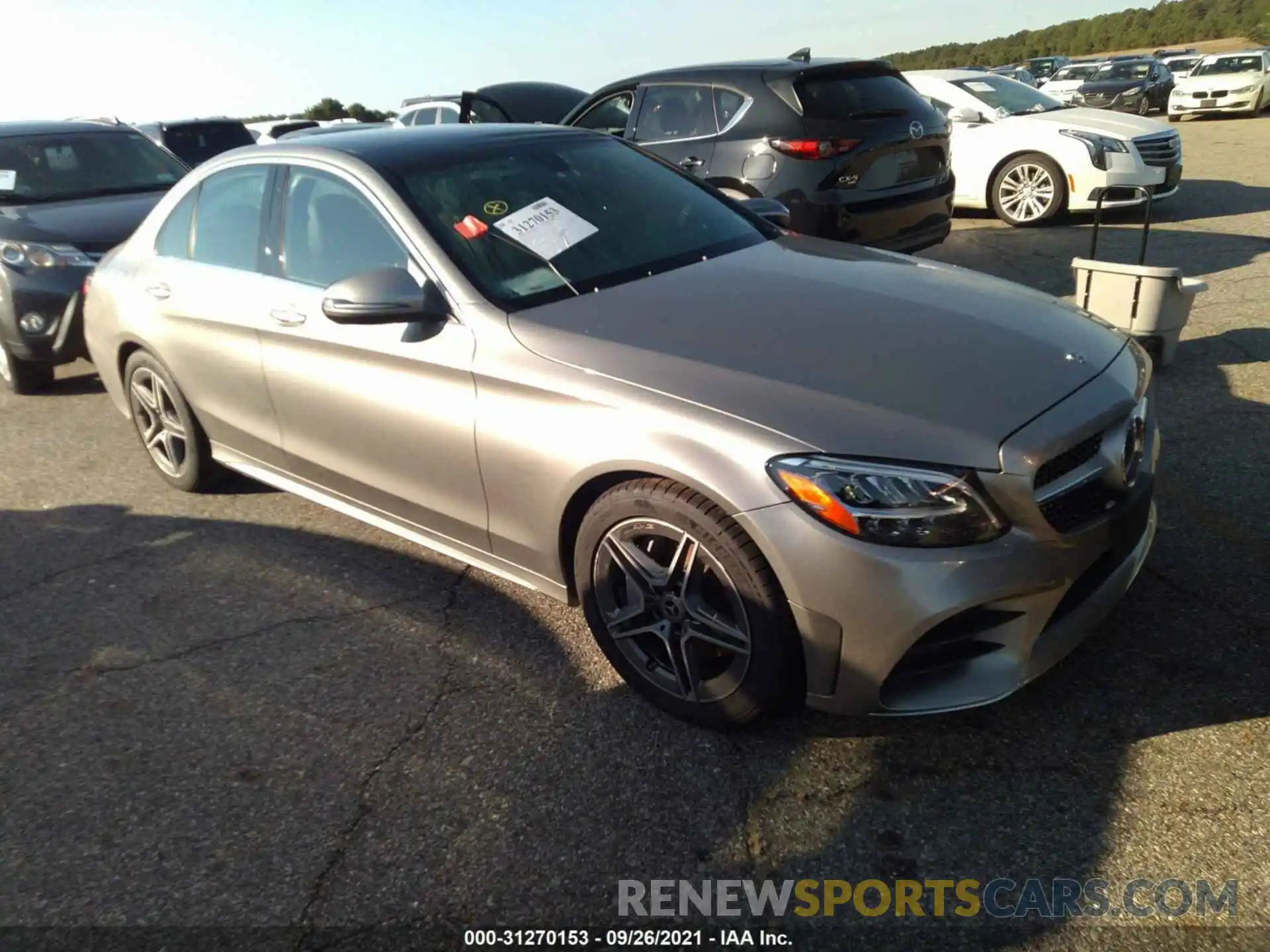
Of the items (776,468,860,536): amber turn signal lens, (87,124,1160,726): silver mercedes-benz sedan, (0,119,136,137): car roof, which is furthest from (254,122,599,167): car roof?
(0,119,136,137): car roof

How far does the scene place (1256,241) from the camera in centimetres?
841

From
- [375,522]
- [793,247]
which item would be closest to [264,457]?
[375,522]

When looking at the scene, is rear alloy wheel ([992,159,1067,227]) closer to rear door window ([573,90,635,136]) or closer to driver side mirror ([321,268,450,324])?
rear door window ([573,90,635,136])

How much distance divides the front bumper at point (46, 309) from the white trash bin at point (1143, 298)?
598 centimetres

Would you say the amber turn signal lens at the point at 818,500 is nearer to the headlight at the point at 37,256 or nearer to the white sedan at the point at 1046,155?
the headlight at the point at 37,256

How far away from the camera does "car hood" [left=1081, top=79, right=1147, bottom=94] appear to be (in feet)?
80.7

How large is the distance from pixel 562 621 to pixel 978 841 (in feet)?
5.21

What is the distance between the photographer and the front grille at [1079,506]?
2.44m

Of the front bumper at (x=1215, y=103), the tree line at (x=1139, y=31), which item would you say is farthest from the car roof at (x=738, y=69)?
the tree line at (x=1139, y=31)

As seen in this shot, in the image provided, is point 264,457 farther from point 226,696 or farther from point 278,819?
point 278,819

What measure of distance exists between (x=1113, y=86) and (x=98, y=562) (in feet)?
88.2

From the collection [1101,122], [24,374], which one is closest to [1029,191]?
[1101,122]

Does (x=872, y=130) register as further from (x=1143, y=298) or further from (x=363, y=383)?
(x=363, y=383)

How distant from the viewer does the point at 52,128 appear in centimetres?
747
